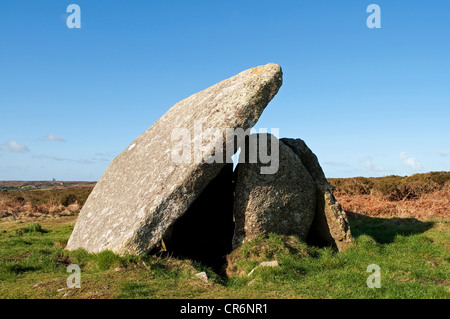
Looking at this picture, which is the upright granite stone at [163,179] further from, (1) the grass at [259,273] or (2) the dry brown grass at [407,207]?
(2) the dry brown grass at [407,207]

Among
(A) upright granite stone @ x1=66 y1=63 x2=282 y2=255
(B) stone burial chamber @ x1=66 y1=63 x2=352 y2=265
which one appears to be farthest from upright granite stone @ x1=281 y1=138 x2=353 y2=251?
(A) upright granite stone @ x1=66 y1=63 x2=282 y2=255

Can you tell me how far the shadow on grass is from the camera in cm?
1188

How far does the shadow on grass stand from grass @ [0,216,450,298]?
71cm

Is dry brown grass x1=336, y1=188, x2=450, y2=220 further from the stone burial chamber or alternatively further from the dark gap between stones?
the dark gap between stones

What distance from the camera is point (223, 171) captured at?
11.9 metres

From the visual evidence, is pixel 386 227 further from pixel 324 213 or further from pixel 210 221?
pixel 210 221

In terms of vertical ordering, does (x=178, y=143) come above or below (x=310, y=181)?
above

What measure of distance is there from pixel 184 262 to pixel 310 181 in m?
4.41

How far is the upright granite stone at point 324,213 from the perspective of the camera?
10461 millimetres

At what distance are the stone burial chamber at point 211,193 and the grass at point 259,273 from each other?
1.79 feet

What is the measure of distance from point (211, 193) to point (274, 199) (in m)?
2.64

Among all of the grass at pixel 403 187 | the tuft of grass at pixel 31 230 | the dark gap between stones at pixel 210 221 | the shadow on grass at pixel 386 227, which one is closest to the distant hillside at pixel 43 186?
the tuft of grass at pixel 31 230
